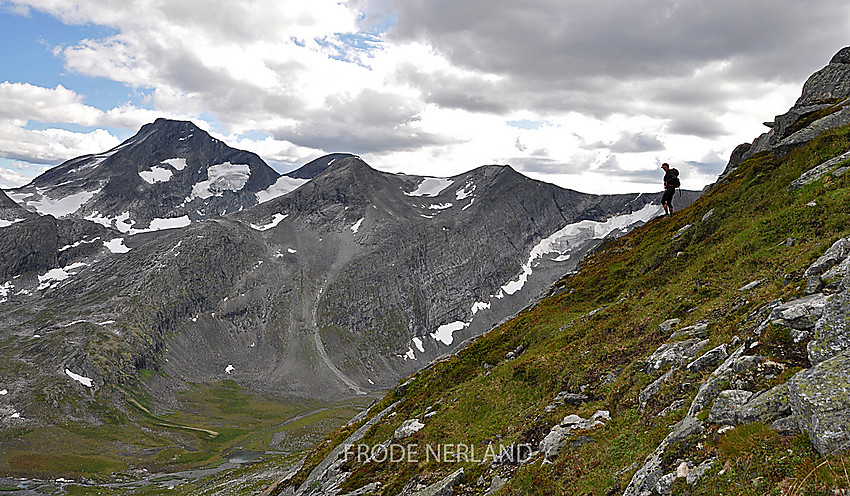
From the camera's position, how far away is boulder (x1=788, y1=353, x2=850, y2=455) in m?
8.03

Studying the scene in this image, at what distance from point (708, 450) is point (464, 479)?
34.8ft

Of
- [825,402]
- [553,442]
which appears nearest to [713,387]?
[825,402]

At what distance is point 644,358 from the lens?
18875 millimetres

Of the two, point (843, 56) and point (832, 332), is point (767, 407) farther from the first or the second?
point (843, 56)

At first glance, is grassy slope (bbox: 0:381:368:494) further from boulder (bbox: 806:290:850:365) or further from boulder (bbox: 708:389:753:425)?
boulder (bbox: 806:290:850:365)

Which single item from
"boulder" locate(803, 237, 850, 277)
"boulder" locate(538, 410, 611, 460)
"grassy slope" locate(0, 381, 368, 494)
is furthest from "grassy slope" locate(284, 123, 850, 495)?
"grassy slope" locate(0, 381, 368, 494)

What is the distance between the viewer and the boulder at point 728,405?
34.2 feet

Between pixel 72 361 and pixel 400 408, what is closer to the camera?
pixel 400 408

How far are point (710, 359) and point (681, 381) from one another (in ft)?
3.76

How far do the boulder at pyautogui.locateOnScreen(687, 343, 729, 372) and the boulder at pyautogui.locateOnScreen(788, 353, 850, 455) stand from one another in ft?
16.9

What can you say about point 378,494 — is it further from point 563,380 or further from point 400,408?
point 400,408

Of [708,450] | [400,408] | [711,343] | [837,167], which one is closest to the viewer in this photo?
[708,450]

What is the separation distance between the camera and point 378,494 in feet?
74.0

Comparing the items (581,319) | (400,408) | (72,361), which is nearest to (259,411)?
(72,361)
